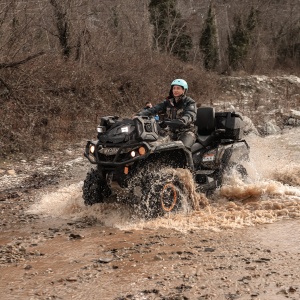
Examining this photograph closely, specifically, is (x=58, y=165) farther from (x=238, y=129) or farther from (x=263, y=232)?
(x=263, y=232)

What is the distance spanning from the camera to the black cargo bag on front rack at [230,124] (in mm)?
8062

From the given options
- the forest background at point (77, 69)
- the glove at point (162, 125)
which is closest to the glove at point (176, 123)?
the glove at point (162, 125)

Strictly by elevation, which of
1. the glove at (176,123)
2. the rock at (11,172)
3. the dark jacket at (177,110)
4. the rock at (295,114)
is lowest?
the rock at (295,114)

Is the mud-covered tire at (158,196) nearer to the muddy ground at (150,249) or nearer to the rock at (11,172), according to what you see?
the muddy ground at (150,249)

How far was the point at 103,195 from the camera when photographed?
6961mm

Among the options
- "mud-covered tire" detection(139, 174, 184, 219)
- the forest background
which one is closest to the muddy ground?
"mud-covered tire" detection(139, 174, 184, 219)

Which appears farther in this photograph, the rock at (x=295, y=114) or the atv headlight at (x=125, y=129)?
the rock at (x=295, y=114)

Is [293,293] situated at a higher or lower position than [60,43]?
lower

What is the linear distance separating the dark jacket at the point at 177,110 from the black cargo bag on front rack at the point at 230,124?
86cm

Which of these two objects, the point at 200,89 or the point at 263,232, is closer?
the point at 263,232

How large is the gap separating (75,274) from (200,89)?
21.2m

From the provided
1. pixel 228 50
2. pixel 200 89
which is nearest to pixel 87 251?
pixel 200 89

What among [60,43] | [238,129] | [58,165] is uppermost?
[60,43]

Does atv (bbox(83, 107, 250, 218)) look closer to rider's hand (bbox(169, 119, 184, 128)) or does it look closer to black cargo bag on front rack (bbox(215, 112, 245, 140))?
rider's hand (bbox(169, 119, 184, 128))
